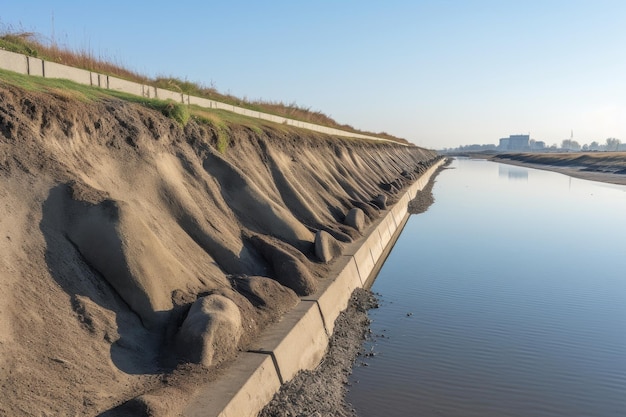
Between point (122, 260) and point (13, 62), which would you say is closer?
point (122, 260)

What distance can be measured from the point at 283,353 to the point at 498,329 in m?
4.88

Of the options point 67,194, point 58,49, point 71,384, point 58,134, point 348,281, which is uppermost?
point 58,49

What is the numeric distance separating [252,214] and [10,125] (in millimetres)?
5056

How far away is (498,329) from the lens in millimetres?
9617

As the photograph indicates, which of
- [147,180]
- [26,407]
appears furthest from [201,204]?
[26,407]

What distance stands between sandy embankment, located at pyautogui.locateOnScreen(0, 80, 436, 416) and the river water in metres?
2.01

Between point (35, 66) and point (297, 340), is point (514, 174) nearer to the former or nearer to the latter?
point (35, 66)

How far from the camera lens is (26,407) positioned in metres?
4.29

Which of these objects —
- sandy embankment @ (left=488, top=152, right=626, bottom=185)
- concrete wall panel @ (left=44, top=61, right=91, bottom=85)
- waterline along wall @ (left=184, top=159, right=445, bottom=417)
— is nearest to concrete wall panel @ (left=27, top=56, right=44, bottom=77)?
concrete wall panel @ (left=44, top=61, right=91, bottom=85)

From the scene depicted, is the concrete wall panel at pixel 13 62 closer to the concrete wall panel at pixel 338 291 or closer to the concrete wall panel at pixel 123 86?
the concrete wall panel at pixel 123 86

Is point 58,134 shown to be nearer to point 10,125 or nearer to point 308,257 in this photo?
point 10,125

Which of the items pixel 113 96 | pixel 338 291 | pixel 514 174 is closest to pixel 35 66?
pixel 113 96

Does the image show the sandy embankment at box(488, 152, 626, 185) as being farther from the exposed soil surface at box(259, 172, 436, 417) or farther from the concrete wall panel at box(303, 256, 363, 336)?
the exposed soil surface at box(259, 172, 436, 417)

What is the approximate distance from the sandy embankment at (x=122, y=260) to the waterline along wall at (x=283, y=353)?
19 centimetres
